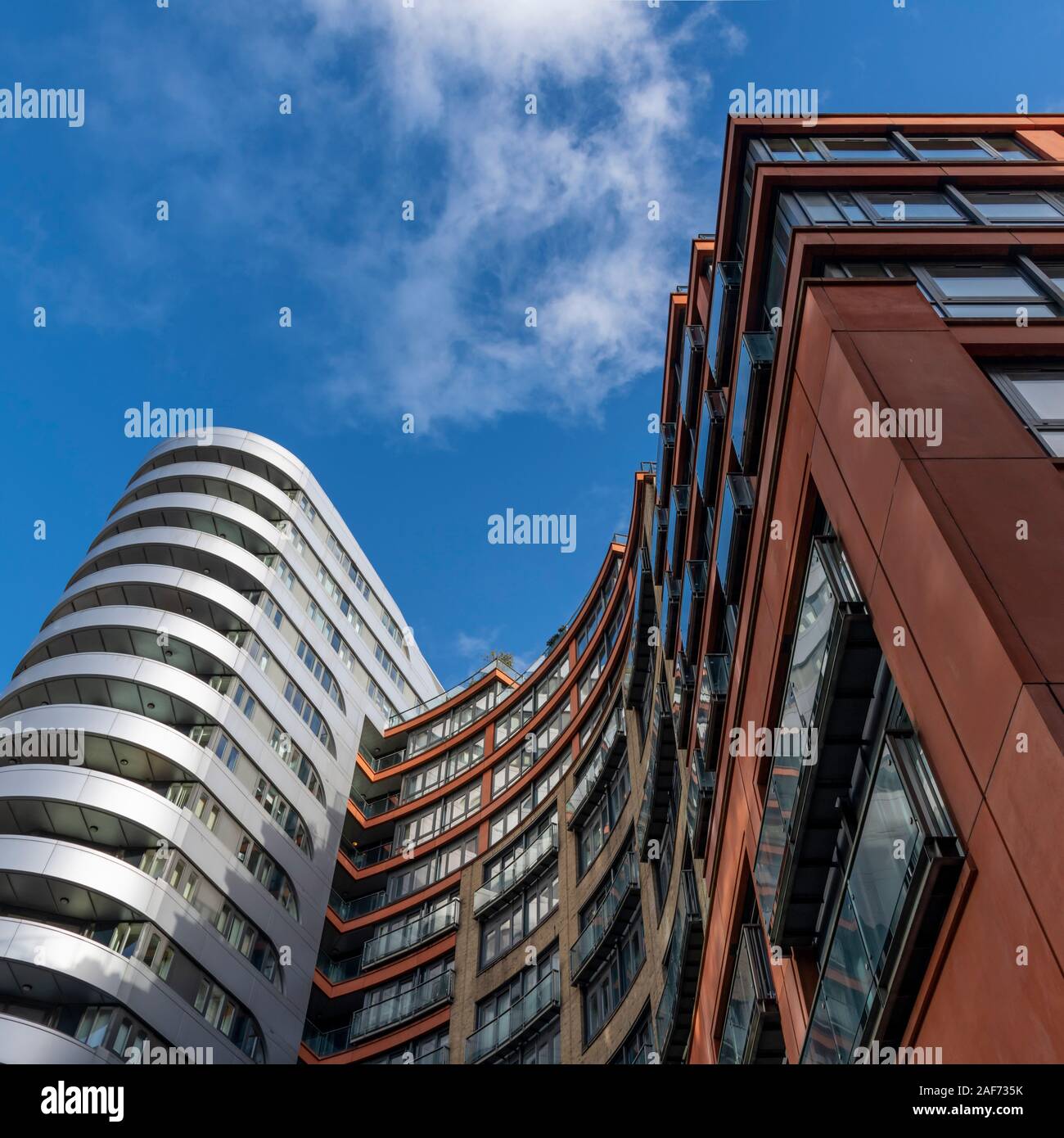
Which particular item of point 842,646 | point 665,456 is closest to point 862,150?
point 665,456

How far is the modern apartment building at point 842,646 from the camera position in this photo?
8.38 m

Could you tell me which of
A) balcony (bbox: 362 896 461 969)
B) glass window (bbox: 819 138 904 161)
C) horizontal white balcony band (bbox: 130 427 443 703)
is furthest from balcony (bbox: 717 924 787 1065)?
horizontal white balcony band (bbox: 130 427 443 703)

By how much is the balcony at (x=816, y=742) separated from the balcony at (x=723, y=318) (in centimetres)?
728

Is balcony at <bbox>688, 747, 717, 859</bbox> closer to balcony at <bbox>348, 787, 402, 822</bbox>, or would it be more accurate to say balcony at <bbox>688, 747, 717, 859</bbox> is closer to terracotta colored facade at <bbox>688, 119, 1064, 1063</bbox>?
terracotta colored facade at <bbox>688, 119, 1064, 1063</bbox>

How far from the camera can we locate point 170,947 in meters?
27.7

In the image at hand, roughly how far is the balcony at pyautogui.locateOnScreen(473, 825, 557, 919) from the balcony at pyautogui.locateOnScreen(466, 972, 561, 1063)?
15.8 ft

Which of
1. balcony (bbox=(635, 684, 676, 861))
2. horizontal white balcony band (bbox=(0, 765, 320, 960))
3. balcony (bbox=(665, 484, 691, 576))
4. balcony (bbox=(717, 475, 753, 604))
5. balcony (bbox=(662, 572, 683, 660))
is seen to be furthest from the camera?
horizontal white balcony band (bbox=(0, 765, 320, 960))

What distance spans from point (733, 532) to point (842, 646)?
6.14 metres

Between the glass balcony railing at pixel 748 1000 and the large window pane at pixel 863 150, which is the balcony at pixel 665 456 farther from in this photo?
the glass balcony railing at pixel 748 1000

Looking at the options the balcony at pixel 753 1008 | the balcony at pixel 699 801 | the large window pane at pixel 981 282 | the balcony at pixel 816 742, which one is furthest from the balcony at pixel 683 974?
the large window pane at pixel 981 282

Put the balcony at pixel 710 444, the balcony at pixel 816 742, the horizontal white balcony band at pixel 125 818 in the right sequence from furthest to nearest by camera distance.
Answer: the horizontal white balcony band at pixel 125 818, the balcony at pixel 710 444, the balcony at pixel 816 742

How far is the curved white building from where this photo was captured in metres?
25.9
